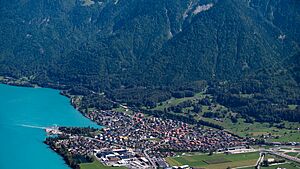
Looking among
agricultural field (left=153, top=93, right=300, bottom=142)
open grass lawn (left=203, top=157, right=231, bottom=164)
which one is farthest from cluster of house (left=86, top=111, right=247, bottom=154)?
open grass lawn (left=203, top=157, right=231, bottom=164)

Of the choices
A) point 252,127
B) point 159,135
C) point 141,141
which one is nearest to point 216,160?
point 141,141

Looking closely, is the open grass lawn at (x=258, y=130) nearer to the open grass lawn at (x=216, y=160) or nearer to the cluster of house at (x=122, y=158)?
the open grass lawn at (x=216, y=160)

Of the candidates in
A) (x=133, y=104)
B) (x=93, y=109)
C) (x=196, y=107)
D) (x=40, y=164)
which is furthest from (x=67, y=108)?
(x=40, y=164)

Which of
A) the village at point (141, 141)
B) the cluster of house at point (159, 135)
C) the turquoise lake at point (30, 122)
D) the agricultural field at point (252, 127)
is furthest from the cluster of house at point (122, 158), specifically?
the agricultural field at point (252, 127)

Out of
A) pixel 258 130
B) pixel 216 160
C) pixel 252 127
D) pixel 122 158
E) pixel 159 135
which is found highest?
pixel 159 135

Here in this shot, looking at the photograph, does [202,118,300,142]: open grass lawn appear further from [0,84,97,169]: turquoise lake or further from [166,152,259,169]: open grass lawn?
[0,84,97,169]: turquoise lake

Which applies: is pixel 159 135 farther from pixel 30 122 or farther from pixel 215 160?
pixel 30 122

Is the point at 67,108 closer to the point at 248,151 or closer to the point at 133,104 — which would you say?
the point at 133,104
